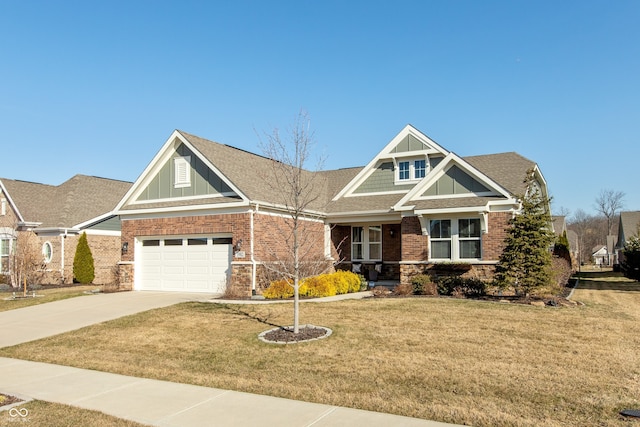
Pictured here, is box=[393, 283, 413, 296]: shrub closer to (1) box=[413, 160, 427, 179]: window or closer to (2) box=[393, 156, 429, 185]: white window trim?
(2) box=[393, 156, 429, 185]: white window trim

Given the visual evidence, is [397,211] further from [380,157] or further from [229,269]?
[229,269]

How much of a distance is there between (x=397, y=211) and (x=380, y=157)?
148 inches

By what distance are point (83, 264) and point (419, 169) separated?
1905 centimetres

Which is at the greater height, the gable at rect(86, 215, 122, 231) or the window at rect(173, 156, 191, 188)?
Answer: the window at rect(173, 156, 191, 188)

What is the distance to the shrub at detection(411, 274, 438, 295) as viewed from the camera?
667 inches

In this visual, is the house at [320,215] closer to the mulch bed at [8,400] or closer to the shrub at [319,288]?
the shrub at [319,288]

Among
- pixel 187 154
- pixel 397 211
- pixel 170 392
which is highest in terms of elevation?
pixel 187 154

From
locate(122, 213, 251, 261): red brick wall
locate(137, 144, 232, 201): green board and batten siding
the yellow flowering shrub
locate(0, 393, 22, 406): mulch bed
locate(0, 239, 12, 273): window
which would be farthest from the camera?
locate(0, 239, 12, 273): window

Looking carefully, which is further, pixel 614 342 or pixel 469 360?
pixel 614 342

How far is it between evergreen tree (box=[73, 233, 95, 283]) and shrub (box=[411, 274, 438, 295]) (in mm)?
19140

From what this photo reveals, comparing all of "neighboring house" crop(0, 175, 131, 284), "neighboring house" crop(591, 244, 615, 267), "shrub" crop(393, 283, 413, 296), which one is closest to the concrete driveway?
"shrub" crop(393, 283, 413, 296)

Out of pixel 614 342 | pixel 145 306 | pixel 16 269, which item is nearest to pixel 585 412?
pixel 614 342

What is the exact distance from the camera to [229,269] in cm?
1925

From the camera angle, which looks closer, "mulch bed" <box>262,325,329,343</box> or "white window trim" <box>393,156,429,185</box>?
"mulch bed" <box>262,325,329,343</box>
